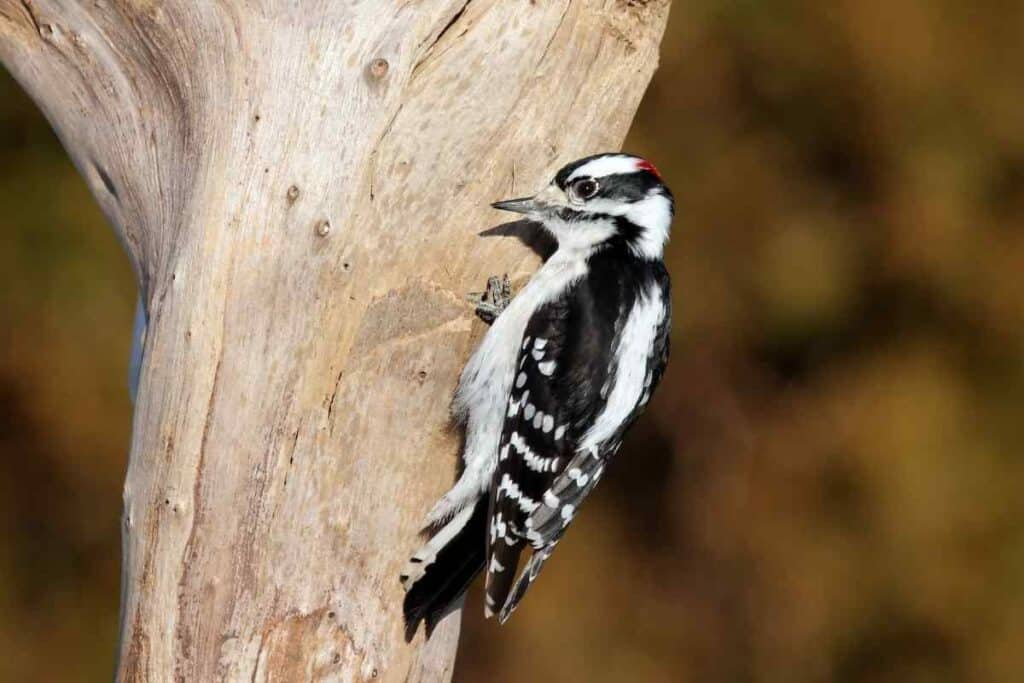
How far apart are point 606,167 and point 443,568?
1.08m

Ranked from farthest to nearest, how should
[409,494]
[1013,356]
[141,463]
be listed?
[1013,356] → [409,494] → [141,463]

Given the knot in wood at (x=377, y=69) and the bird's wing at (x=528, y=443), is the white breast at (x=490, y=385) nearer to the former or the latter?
the bird's wing at (x=528, y=443)

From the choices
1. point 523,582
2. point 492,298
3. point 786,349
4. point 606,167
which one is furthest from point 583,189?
point 786,349

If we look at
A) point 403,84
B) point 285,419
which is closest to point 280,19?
point 403,84

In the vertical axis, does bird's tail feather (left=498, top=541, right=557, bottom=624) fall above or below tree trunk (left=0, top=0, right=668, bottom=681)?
below

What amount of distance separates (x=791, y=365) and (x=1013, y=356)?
3.65 feet

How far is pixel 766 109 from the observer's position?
6562 mm

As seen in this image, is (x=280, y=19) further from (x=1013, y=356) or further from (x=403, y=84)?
(x=1013, y=356)

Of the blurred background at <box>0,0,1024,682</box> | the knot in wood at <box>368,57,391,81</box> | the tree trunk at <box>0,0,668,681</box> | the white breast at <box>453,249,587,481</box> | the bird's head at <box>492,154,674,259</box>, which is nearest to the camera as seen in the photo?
the tree trunk at <box>0,0,668,681</box>

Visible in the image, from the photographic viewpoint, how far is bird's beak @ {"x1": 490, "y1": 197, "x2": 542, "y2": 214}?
9.63ft

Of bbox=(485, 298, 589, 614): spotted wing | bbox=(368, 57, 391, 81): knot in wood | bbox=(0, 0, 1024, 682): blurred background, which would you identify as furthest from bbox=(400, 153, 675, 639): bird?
bbox=(0, 0, 1024, 682): blurred background

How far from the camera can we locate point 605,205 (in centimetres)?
321

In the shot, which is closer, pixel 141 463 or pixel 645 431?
pixel 141 463

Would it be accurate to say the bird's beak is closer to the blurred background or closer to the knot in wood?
the knot in wood
